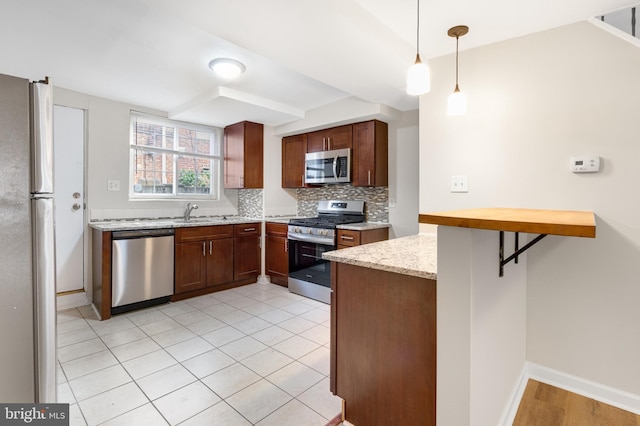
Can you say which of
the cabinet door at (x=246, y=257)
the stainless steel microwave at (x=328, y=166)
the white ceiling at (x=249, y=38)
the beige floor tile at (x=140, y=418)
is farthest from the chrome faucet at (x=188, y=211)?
the beige floor tile at (x=140, y=418)

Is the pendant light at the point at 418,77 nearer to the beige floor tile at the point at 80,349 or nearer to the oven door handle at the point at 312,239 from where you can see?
the oven door handle at the point at 312,239

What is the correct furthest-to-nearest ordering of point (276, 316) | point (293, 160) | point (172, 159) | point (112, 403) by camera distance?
point (293, 160)
point (172, 159)
point (276, 316)
point (112, 403)

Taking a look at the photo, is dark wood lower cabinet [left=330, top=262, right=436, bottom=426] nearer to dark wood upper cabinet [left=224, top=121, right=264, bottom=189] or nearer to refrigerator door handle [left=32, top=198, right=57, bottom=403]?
refrigerator door handle [left=32, top=198, right=57, bottom=403]

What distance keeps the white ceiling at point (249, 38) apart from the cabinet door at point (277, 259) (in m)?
1.85

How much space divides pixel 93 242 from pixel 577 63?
14.5ft

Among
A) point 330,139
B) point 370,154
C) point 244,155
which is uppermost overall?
point 330,139

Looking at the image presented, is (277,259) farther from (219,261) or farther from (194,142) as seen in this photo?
(194,142)

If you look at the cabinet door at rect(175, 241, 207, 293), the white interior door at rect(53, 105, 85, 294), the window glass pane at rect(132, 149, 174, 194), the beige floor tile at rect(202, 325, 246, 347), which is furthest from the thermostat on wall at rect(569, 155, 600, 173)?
the white interior door at rect(53, 105, 85, 294)

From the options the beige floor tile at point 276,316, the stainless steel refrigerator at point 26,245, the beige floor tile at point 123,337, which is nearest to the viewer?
the stainless steel refrigerator at point 26,245

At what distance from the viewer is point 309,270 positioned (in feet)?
12.1

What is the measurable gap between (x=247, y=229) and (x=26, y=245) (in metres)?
3.11

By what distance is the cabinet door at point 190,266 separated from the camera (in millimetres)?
3463

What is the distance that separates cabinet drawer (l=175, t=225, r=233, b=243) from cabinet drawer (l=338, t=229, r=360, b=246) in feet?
4.82

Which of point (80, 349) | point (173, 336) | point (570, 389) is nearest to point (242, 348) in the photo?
point (173, 336)
